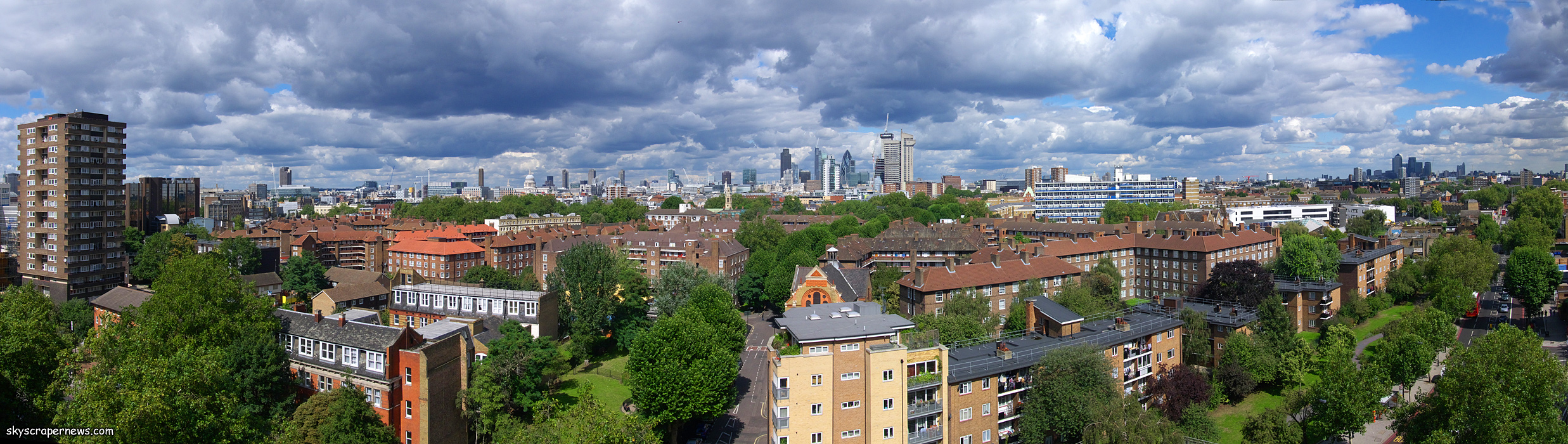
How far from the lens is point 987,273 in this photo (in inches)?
2338

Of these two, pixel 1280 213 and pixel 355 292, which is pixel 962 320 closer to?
pixel 355 292

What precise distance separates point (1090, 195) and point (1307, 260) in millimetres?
101371

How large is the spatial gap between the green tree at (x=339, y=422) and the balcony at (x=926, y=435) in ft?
73.0

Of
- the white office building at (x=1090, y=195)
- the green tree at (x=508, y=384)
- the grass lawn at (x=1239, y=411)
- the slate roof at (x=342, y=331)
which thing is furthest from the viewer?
the white office building at (x=1090, y=195)

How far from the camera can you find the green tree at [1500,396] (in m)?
27.0

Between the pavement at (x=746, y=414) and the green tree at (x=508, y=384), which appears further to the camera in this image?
the pavement at (x=746, y=414)

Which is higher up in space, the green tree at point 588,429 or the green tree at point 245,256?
the green tree at point 245,256

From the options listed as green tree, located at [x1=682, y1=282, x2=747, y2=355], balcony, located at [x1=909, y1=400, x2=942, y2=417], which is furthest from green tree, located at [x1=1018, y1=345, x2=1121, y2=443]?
green tree, located at [x1=682, y1=282, x2=747, y2=355]

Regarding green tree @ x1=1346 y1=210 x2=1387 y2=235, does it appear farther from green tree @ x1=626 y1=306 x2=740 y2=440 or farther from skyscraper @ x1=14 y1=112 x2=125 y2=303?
skyscraper @ x1=14 y1=112 x2=125 y2=303

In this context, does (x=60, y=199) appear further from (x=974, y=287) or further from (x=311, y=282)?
(x=974, y=287)

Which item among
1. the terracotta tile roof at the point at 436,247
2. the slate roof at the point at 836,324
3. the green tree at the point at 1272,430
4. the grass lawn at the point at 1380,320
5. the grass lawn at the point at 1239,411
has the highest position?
the terracotta tile roof at the point at 436,247

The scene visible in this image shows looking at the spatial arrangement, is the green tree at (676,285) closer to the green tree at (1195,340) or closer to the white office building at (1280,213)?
the green tree at (1195,340)

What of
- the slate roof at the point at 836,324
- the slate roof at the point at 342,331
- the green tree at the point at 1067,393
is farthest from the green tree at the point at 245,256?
the green tree at the point at 1067,393

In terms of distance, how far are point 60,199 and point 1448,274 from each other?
11066 centimetres
